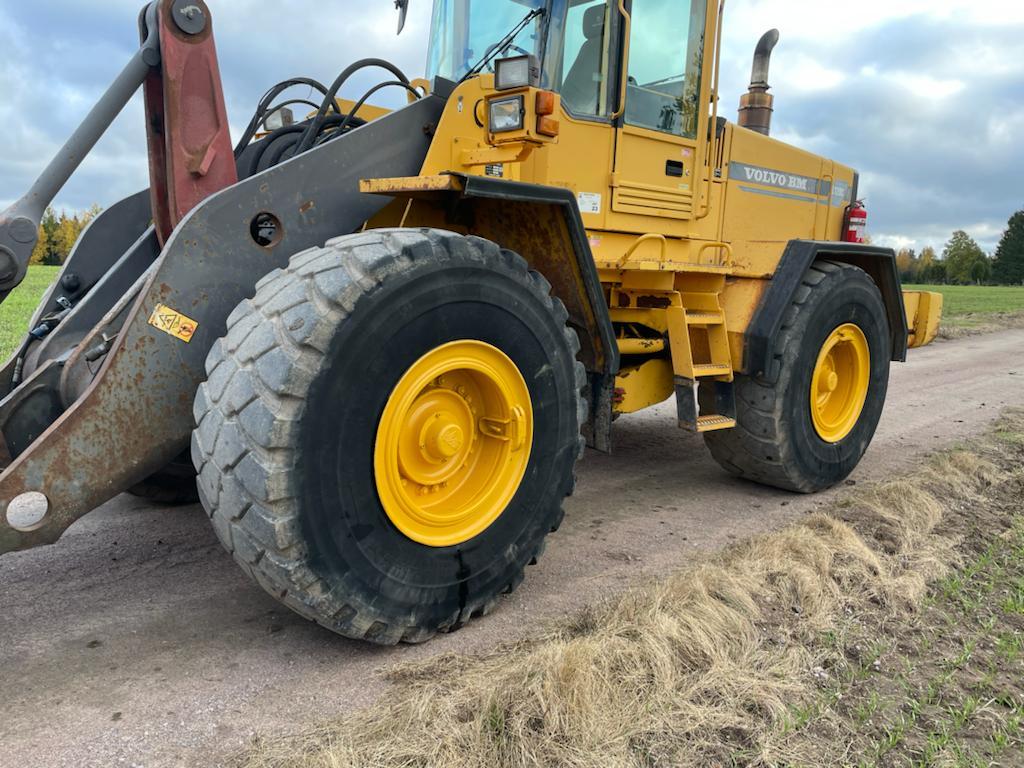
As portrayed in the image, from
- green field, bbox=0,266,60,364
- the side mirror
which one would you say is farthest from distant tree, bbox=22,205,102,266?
the side mirror

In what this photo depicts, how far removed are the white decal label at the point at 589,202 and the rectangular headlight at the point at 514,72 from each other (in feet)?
2.58

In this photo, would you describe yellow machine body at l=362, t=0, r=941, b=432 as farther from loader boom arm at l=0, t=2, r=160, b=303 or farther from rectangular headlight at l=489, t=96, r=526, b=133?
loader boom arm at l=0, t=2, r=160, b=303

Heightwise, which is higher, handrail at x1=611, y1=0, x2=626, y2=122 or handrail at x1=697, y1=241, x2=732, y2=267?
handrail at x1=611, y1=0, x2=626, y2=122

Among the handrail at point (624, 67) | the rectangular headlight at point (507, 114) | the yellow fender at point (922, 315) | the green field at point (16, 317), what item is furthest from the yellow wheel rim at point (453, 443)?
the yellow fender at point (922, 315)

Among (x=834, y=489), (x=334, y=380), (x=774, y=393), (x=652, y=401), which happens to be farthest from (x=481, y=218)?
(x=834, y=489)

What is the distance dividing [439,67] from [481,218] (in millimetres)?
1189

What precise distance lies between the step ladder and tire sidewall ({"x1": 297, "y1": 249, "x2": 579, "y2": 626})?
53.3 inches

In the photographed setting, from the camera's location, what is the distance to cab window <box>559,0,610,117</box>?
365cm

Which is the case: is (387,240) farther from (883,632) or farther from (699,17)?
(699,17)

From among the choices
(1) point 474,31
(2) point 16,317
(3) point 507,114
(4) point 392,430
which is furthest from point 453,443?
(2) point 16,317

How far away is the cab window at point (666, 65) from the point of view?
3943 millimetres

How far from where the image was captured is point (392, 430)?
8.62 feet

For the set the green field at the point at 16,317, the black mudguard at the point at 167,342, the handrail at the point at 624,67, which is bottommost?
the green field at the point at 16,317

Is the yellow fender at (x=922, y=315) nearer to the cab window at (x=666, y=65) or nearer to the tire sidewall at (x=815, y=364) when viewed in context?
the tire sidewall at (x=815, y=364)
